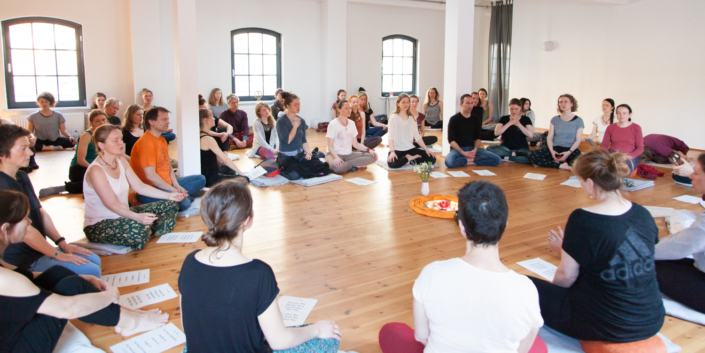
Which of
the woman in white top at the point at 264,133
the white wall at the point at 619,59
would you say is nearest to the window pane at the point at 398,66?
the white wall at the point at 619,59

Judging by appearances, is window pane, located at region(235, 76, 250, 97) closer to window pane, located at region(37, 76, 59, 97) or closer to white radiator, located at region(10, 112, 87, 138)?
white radiator, located at region(10, 112, 87, 138)

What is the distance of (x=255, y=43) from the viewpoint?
36.8ft

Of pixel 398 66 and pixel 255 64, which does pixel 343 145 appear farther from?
pixel 398 66

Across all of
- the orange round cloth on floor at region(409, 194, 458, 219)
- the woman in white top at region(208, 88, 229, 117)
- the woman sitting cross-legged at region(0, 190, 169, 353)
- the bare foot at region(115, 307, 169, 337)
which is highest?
the woman in white top at region(208, 88, 229, 117)

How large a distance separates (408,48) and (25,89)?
29.5 feet

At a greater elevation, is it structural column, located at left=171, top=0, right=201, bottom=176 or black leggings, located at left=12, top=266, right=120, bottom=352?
structural column, located at left=171, top=0, right=201, bottom=176

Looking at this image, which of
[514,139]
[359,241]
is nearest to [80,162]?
[359,241]

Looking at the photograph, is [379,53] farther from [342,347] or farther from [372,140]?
[342,347]

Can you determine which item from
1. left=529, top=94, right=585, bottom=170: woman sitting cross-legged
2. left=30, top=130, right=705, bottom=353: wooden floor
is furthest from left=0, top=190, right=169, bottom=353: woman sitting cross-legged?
left=529, top=94, right=585, bottom=170: woman sitting cross-legged

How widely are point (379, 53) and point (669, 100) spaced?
6.65 m

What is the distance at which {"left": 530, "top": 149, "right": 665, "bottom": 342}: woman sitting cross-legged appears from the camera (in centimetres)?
201

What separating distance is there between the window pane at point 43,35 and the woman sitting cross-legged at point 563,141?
9.13 m

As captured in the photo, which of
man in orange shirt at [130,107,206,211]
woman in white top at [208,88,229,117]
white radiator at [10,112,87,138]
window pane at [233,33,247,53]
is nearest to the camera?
man in orange shirt at [130,107,206,211]

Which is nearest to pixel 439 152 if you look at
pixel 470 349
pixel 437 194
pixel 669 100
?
pixel 437 194
